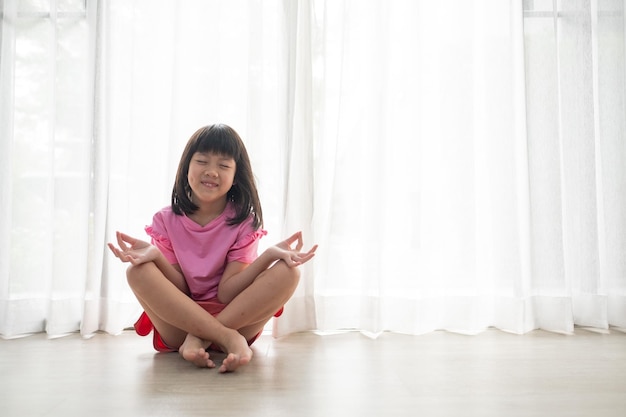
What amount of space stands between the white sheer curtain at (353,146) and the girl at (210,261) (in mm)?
187

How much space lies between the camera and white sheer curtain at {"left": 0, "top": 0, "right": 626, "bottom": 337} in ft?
5.21

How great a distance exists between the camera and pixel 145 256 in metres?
1.23

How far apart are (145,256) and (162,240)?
18cm

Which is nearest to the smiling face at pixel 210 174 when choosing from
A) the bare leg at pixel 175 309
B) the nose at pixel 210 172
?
the nose at pixel 210 172

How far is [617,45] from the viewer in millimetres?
1678

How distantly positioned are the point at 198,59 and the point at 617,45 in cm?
134

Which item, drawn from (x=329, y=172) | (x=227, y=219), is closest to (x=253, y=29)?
(x=329, y=172)

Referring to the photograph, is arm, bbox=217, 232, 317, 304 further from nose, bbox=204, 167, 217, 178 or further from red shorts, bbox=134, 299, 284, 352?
nose, bbox=204, 167, 217, 178

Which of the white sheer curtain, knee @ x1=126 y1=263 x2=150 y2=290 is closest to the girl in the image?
knee @ x1=126 y1=263 x2=150 y2=290

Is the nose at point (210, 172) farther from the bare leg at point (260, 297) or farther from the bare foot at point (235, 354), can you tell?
the bare foot at point (235, 354)

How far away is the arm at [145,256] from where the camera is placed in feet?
3.97

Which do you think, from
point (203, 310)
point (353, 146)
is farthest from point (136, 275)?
point (353, 146)

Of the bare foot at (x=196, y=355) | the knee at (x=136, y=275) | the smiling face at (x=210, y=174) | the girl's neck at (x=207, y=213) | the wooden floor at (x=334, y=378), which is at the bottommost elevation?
the wooden floor at (x=334, y=378)

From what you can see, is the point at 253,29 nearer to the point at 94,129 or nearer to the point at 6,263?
the point at 94,129
